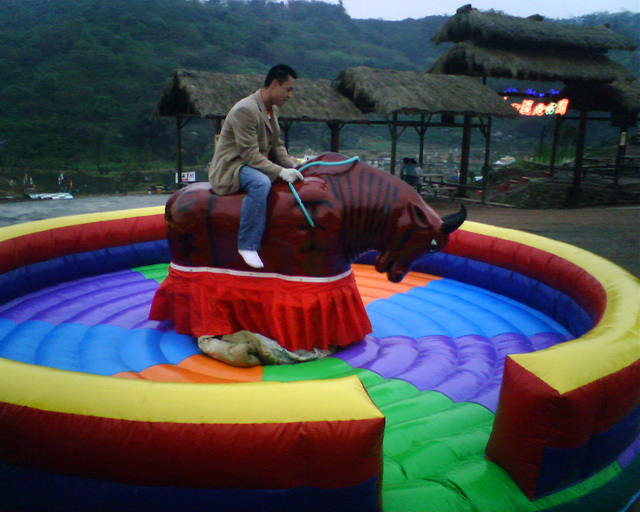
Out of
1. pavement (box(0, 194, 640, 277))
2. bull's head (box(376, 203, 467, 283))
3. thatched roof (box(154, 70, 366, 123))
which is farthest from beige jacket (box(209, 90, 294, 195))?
thatched roof (box(154, 70, 366, 123))

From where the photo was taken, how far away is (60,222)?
16.5 ft

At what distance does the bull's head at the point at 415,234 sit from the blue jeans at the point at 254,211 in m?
0.82

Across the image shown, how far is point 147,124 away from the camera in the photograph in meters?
34.1

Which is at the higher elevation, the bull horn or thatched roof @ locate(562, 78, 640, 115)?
thatched roof @ locate(562, 78, 640, 115)

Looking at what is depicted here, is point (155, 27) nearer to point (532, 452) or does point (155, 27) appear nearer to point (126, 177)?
point (126, 177)

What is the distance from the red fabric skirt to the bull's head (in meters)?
0.39

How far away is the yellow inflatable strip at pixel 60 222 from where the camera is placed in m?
4.64

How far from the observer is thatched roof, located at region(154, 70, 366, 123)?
11.4 m

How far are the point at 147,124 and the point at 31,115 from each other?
6816 mm

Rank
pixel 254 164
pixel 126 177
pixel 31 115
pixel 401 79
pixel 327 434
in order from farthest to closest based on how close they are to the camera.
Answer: pixel 31 115, pixel 126 177, pixel 401 79, pixel 254 164, pixel 327 434

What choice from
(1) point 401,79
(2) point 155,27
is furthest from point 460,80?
(2) point 155,27

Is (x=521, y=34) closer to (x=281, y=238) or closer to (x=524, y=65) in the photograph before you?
(x=524, y=65)

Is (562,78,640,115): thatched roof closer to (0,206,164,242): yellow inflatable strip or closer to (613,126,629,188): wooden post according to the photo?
(613,126,629,188): wooden post

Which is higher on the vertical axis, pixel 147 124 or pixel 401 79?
pixel 401 79
